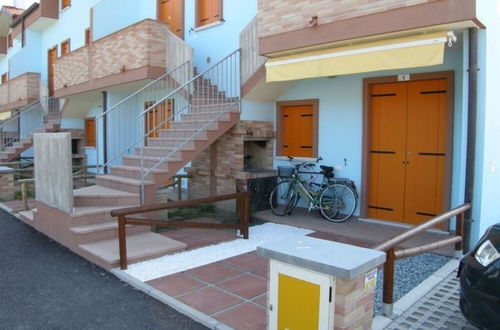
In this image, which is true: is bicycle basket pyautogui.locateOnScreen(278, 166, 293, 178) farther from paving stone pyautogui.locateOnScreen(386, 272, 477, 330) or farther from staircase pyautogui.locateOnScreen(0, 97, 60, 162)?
staircase pyautogui.locateOnScreen(0, 97, 60, 162)

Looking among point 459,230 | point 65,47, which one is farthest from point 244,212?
point 65,47

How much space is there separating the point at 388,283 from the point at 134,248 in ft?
11.8

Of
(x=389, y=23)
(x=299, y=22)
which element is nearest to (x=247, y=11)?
(x=299, y=22)

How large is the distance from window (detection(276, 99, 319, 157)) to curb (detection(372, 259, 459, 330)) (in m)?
3.82

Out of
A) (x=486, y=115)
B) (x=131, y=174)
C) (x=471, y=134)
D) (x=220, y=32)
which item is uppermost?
(x=220, y=32)

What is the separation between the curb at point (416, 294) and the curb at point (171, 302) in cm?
140

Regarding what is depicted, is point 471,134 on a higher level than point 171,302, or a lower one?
higher

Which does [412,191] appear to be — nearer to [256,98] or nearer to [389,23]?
[389,23]

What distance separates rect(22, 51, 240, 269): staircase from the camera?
5.90m

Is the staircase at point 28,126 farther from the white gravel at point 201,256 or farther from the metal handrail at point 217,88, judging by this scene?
the white gravel at point 201,256

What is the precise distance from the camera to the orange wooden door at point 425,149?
266 inches

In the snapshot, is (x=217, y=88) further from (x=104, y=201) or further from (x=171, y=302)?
(x=171, y=302)

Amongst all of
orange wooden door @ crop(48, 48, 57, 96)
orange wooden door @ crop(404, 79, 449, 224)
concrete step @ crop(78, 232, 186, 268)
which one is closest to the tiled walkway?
concrete step @ crop(78, 232, 186, 268)

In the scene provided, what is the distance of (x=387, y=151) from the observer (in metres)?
7.42
